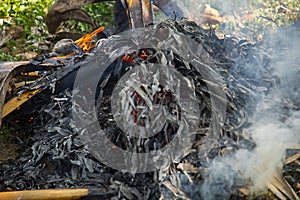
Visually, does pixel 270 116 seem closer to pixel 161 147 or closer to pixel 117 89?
pixel 161 147

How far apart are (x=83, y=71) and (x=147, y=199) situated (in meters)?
1.47

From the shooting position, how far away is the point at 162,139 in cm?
299

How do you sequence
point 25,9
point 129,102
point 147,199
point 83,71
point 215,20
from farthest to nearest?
1. point 215,20
2. point 25,9
3. point 83,71
4. point 129,102
5. point 147,199

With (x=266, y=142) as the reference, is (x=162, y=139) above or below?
above

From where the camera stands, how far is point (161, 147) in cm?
297

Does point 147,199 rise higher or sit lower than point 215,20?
lower

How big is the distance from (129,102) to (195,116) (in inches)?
21.4

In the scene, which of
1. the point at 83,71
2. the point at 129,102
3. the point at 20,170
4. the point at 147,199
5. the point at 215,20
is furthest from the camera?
the point at 215,20

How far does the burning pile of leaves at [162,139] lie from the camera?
9.27 feet

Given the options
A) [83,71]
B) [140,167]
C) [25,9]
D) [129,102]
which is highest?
[25,9]

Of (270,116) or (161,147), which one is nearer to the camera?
(161,147)

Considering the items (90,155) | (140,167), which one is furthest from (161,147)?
(90,155)

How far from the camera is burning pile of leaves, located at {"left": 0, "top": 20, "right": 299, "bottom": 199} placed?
9.27 feet

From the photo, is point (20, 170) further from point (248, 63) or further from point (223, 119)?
point (248, 63)
